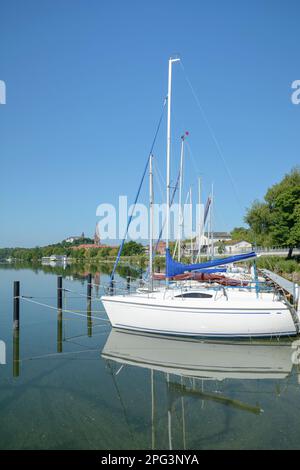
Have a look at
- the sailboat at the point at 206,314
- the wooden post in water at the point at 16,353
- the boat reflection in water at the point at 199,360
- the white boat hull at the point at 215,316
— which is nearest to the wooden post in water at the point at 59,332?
the wooden post in water at the point at 16,353

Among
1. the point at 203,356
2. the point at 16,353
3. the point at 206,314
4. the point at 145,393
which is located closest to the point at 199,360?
the point at 203,356

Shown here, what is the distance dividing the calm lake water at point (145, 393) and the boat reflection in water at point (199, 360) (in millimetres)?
33

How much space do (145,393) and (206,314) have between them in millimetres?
5171

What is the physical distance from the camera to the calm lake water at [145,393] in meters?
7.89

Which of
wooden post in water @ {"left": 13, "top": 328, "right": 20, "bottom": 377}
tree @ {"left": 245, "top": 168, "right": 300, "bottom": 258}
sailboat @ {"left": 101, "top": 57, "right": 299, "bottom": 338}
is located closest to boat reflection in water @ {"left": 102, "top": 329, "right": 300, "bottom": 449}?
sailboat @ {"left": 101, "top": 57, "right": 299, "bottom": 338}

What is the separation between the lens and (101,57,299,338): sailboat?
14.5m

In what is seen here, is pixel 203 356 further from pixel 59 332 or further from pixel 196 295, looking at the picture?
pixel 59 332

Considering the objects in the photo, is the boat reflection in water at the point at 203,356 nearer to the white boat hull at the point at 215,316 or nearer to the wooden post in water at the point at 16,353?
the white boat hull at the point at 215,316

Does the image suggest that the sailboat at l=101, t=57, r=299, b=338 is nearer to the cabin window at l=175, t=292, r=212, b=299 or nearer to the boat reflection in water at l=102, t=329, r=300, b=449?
the cabin window at l=175, t=292, r=212, b=299

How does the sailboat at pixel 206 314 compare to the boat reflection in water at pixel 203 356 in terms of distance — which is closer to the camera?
the boat reflection in water at pixel 203 356

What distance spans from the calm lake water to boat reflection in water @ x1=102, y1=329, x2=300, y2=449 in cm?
3

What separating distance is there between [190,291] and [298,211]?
35902mm
